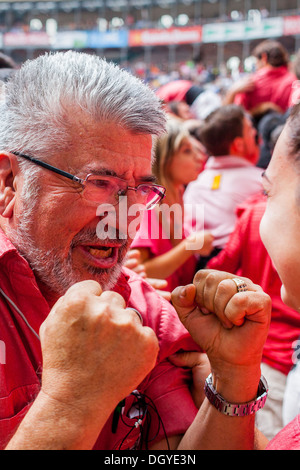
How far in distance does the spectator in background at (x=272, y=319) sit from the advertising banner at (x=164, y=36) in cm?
3146

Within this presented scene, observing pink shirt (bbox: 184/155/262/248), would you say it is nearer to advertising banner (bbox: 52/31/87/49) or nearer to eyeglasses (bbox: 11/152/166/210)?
eyeglasses (bbox: 11/152/166/210)

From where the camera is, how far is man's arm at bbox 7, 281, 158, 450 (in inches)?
31.1

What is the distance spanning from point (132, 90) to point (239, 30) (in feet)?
100

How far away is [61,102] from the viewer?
4.12 feet

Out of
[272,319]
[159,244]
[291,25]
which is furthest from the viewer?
[291,25]

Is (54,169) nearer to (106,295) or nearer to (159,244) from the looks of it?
(106,295)

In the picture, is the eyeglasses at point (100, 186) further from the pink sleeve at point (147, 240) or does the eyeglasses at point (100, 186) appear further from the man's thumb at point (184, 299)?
the pink sleeve at point (147, 240)

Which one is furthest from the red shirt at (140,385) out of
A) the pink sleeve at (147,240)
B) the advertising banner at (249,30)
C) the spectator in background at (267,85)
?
the advertising banner at (249,30)

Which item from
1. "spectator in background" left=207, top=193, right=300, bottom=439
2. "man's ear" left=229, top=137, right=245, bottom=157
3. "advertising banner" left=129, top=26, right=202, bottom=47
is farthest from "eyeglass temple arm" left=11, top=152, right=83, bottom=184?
"advertising banner" left=129, top=26, right=202, bottom=47

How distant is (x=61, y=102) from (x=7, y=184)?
0.91ft

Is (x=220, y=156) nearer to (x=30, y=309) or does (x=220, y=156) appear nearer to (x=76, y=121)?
(x=76, y=121)

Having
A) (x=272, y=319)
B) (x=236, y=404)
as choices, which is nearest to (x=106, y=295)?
(x=236, y=404)

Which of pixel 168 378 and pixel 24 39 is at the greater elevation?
pixel 24 39

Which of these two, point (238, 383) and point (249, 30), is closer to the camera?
point (238, 383)
